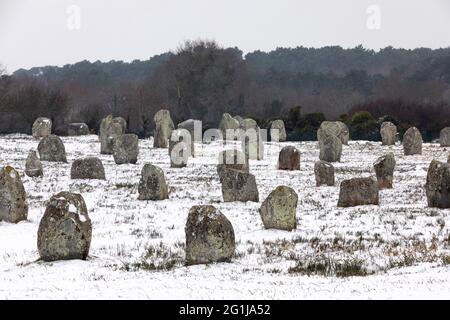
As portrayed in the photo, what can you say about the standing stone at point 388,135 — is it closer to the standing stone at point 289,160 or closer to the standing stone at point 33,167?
the standing stone at point 289,160

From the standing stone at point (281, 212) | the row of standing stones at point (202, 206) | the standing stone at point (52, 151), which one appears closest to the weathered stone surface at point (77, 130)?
the row of standing stones at point (202, 206)

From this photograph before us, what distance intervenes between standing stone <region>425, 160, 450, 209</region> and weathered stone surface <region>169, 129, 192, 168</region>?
14.4 m

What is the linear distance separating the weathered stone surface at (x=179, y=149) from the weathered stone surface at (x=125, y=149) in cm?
163

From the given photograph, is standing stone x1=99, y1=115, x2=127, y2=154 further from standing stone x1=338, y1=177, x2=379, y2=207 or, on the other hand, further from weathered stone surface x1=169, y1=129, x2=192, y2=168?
standing stone x1=338, y1=177, x2=379, y2=207

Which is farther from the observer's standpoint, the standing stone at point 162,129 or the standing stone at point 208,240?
the standing stone at point 162,129

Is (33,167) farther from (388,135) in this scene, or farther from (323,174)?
(388,135)

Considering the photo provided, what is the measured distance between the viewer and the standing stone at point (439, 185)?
16781mm

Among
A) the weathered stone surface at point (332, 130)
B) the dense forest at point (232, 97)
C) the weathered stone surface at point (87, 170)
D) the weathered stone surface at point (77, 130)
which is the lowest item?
the weathered stone surface at point (87, 170)

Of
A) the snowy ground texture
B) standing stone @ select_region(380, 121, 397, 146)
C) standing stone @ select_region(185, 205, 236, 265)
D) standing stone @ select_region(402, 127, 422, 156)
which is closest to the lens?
the snowy ground texture

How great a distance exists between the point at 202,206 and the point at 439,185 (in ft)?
25.0

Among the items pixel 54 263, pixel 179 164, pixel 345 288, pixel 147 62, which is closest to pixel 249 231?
pixel 54 263

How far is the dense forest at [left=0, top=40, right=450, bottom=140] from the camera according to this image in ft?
186

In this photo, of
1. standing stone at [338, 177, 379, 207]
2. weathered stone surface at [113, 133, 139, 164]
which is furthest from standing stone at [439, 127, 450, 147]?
standing stone at [338, 177, 379, 207]
